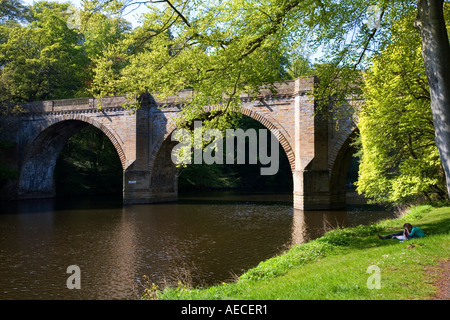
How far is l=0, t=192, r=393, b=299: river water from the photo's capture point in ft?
27.8

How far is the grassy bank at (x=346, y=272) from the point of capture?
5008mm

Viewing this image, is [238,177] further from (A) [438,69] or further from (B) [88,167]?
(A) [438,69]

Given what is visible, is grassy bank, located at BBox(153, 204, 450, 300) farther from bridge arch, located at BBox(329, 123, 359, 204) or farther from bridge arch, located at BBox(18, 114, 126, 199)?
bridge arch, located at BBox(18, 114, 126, 199)

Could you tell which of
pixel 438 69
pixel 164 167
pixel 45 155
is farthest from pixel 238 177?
pixel 438 69

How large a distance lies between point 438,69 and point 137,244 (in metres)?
9.86

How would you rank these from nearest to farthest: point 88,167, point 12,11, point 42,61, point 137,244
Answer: point 137,244 → point 42,61 → point 88,167 → point 12,11

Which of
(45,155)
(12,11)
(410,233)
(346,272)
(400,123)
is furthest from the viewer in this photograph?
(12,11)

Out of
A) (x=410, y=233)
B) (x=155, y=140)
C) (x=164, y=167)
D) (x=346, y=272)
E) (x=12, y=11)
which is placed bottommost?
(x=346, y=272)

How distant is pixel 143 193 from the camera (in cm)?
Answer: 2505

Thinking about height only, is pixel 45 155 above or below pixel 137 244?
above

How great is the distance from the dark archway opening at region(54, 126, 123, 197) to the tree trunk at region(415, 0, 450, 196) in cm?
3119

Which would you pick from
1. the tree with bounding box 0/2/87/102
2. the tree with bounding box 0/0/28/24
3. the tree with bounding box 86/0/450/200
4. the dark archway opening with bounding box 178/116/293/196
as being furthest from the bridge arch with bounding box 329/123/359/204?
the tree with bounding box 0/0/28/24

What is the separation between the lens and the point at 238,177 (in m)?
43.9

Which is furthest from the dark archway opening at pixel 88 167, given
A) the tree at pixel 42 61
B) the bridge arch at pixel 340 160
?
the bridge arch at pixel 340 160
